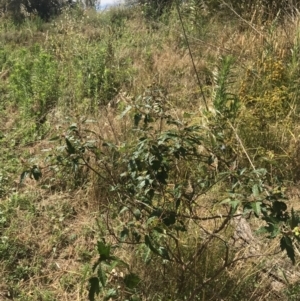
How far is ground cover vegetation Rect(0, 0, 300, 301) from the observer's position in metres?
1.90

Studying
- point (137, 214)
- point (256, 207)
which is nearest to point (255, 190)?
point (256, 207)

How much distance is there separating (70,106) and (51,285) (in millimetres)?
2247

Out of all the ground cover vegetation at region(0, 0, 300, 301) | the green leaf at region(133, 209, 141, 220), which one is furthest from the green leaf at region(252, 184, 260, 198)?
the green leaf at region(133, 209, 141, 220)

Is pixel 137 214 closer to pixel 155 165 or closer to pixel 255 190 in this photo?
pixel 155 165

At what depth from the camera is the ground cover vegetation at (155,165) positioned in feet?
6.23

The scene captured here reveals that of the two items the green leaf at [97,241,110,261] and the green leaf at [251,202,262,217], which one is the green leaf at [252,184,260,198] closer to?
the green leaf at [251,202,262,217]

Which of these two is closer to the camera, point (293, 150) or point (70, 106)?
point (293, 150)

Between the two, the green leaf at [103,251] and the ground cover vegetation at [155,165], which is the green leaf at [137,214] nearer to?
the ground cover vegetation at [155,165]

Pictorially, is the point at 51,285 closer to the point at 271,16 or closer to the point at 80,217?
the point at 80,217

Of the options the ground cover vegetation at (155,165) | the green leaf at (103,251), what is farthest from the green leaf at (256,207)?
the green leaf at (103,251)

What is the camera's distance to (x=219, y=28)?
5770mm

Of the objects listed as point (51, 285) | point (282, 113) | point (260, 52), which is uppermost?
point (260, 52)

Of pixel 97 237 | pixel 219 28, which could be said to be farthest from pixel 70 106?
pixel 219 28

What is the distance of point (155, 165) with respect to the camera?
71.6 inches
